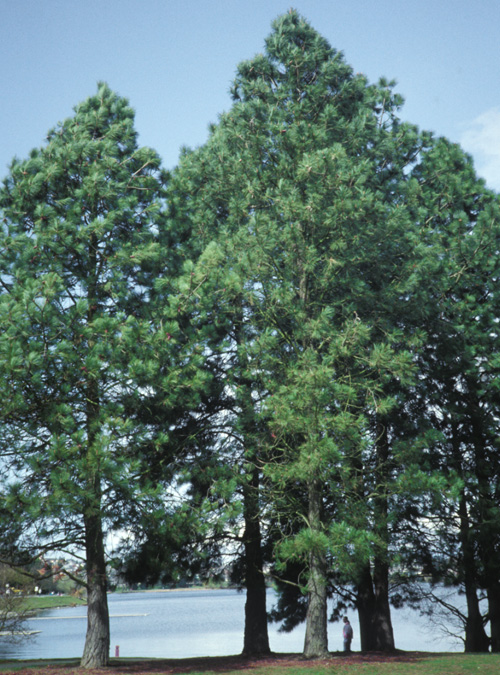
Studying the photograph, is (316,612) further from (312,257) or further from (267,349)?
(312,257)

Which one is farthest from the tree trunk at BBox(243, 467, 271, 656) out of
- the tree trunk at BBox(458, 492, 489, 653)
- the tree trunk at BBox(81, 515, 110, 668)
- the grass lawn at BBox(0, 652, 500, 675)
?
the tree trunk at BBox(458, 492, 489, 653)

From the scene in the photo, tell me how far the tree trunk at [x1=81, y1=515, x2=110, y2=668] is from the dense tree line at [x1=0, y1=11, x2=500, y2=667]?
0.04m

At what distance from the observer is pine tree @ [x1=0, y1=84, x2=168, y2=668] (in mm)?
9922

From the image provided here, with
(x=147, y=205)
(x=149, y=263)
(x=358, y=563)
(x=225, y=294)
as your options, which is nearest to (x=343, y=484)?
(x=358, y=563)

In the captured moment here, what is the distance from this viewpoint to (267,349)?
1197cm

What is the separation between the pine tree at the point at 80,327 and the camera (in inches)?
391

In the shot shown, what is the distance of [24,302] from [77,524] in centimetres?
425

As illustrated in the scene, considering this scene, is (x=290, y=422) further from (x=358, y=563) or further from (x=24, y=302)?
(x=24, y=302)

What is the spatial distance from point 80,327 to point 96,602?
201 inches

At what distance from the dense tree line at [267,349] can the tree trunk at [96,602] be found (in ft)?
0.12

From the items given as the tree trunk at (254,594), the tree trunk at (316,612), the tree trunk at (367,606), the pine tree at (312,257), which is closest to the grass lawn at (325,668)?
the tree trunk at (316,612)

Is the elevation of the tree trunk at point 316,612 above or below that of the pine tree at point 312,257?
below

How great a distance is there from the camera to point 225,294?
1220 centimetres

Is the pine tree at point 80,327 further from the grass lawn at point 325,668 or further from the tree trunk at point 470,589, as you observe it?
the tree trunk at point 470,589
